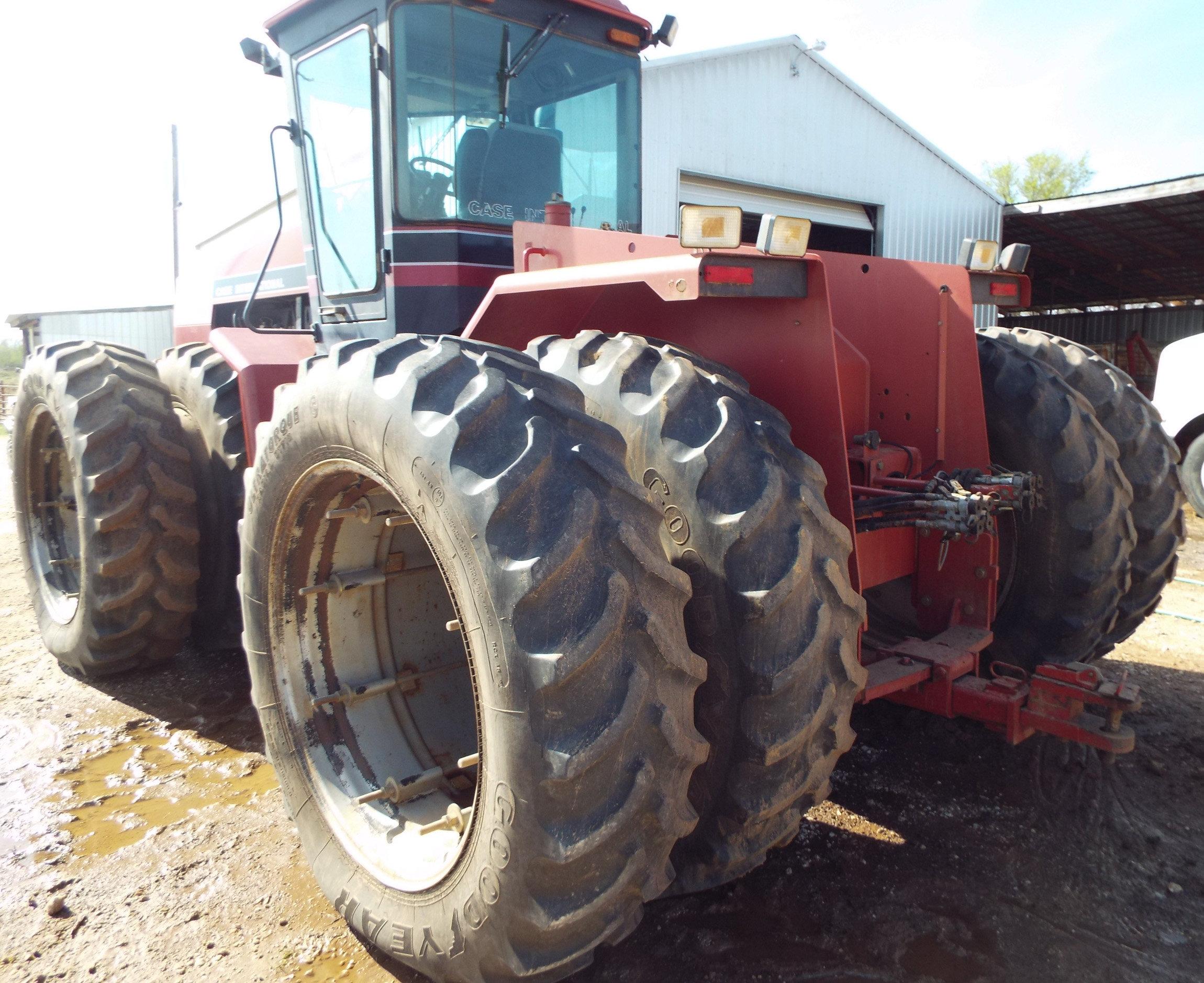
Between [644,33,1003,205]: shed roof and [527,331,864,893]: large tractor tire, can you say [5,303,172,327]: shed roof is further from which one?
[527,331,864,893]: large tractor tire

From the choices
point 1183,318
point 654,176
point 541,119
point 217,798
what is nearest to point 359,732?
point 217,798

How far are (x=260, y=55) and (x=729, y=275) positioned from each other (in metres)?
2.80

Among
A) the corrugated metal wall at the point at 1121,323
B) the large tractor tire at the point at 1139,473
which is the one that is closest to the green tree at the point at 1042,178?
the corrugated metal wall at the point at 1121,323

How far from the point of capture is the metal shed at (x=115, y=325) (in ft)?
82.3

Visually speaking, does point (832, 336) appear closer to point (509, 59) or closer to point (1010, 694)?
point (1010, 694)

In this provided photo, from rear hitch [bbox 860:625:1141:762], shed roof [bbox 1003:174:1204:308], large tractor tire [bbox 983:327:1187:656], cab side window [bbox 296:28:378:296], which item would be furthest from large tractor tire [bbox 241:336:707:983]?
shed roof [bbox 1003:174:1204:308]

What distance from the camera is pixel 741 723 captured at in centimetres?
210

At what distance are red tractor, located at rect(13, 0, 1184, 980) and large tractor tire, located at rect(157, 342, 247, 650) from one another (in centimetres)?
2

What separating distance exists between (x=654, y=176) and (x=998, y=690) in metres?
10.7

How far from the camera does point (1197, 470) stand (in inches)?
357

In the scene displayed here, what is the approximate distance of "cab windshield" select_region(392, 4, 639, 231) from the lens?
3.27 metres

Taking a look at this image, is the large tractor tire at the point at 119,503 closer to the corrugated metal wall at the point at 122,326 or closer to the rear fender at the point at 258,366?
the rear fender at the point at 258,366

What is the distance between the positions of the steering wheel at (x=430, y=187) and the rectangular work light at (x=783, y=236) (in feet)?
5.02

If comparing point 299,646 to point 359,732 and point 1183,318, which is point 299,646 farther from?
point 1183,318
